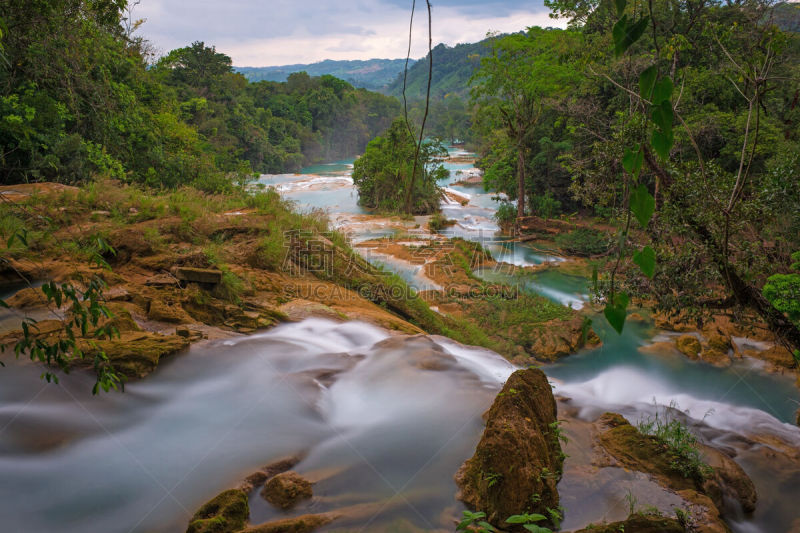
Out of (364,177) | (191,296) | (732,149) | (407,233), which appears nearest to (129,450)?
(191,296)

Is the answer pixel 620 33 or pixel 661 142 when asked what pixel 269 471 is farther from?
pixel 620 33

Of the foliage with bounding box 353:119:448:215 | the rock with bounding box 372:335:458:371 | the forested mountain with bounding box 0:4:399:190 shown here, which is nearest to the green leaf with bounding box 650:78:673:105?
the forested mountain with bounding box 0:4:399:190

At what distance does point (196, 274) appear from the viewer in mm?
6430

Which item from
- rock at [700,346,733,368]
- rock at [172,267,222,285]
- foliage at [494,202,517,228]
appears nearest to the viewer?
rock at [172,267,222,285]

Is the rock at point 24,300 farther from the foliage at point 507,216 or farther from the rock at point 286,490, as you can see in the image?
the foliage at point 507,216

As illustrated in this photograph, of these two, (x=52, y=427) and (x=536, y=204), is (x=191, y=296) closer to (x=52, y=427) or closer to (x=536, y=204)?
(x=52, y=427)

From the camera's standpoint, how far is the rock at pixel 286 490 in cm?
348

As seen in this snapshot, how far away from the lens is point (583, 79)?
19906mm

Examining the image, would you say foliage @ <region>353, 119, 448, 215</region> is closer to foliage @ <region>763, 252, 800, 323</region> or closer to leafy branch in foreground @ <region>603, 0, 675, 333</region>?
foliage @ <region>763, 252, 800, 323</region>

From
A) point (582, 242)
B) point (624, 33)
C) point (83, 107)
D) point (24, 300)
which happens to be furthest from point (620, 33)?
point (582, 242)

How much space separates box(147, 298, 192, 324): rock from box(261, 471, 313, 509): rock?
Result: 3.10m

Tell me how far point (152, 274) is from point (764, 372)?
38.8 feet

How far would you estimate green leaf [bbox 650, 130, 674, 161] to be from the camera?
94cm

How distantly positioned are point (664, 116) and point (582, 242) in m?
18.8
